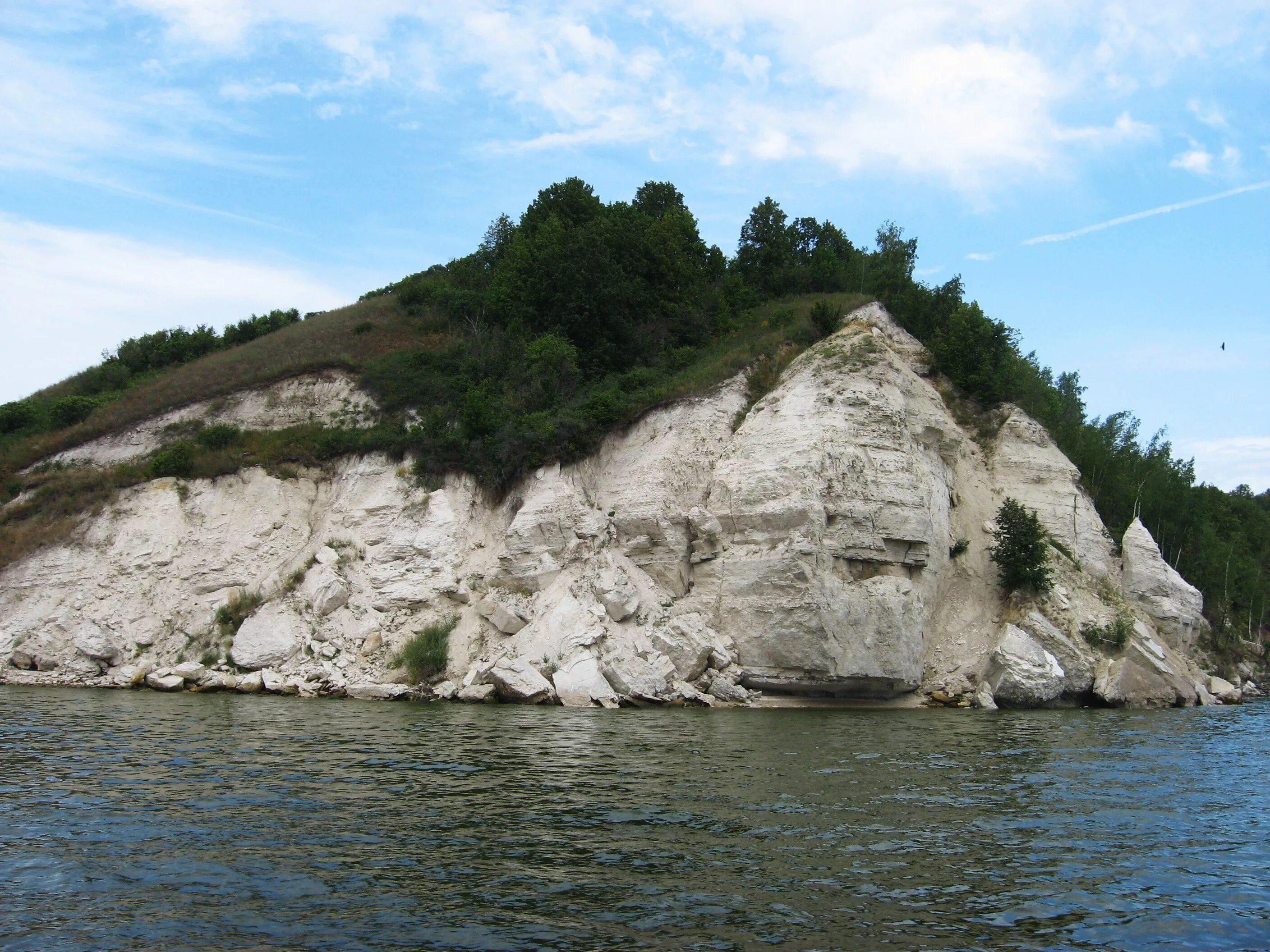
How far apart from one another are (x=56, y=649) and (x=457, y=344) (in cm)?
2061

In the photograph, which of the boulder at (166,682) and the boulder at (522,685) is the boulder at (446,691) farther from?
the boulder at (166,682)

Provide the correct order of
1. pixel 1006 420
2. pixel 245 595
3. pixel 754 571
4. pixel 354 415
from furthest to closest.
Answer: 1. pixel 354 415
2. pixel 1006 420
3. pixel 245 595
4. pixel 754 571

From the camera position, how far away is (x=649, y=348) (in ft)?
136

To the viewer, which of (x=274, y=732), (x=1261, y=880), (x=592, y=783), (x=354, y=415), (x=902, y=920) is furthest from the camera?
(x=354, y=415)

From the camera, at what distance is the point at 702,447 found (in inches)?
1278

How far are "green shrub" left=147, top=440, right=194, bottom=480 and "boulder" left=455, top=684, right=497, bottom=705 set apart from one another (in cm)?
1562

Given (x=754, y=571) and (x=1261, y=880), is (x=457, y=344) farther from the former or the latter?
(x=1261, y=880)

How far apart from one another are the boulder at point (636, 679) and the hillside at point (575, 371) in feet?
33.7

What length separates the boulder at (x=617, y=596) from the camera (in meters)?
27.7

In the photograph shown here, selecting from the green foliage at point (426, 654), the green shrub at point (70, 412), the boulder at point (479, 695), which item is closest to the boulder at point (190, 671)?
the green foliage at point (426, 654)

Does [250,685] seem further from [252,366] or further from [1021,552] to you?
[1021,552]

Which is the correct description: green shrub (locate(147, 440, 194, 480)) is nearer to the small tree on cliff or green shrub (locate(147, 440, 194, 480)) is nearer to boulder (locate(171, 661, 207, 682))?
boulder (locate(171, 661, 207, 682))

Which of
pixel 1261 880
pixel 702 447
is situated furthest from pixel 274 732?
pixel 702 447

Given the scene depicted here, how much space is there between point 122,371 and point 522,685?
34.0 meters
